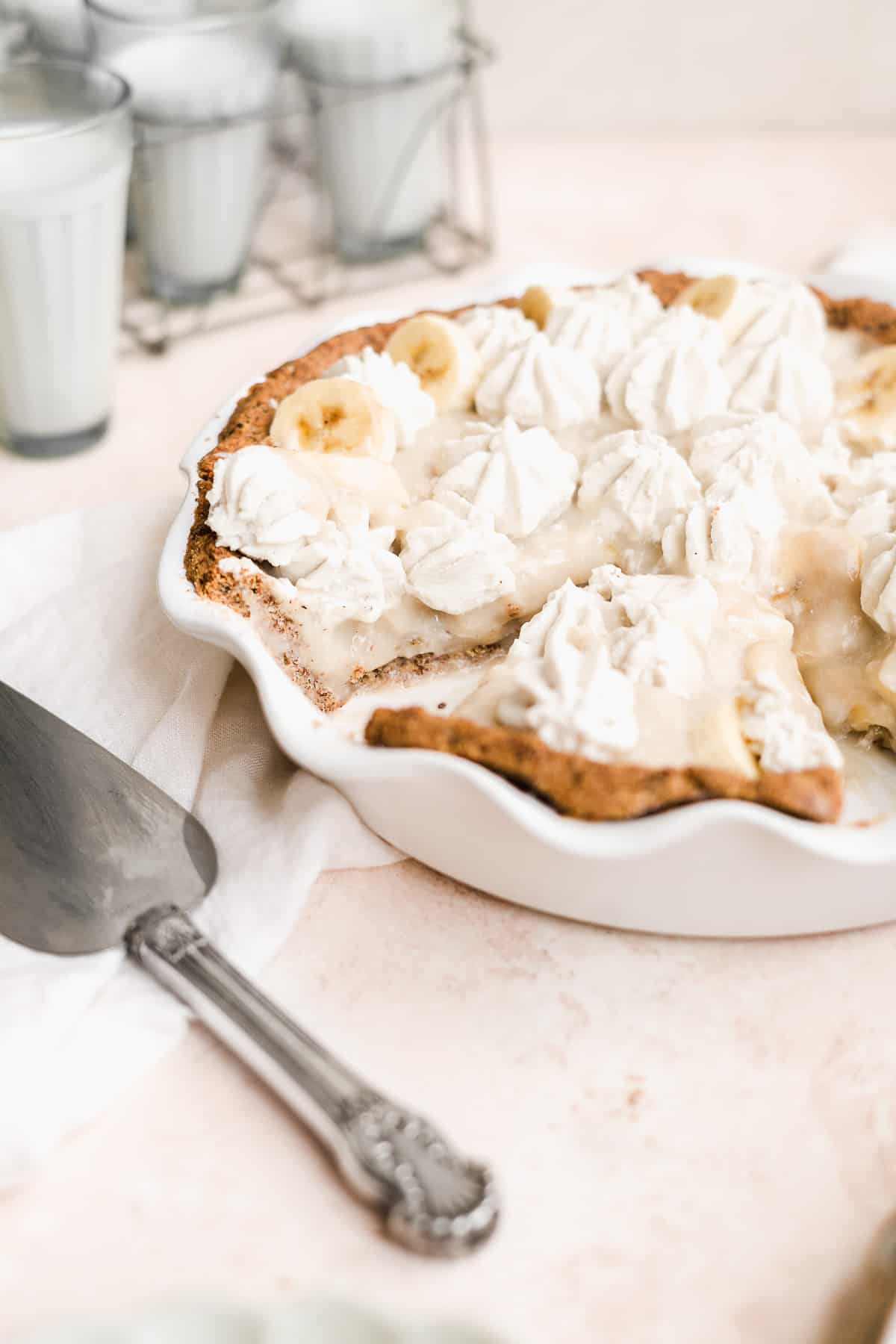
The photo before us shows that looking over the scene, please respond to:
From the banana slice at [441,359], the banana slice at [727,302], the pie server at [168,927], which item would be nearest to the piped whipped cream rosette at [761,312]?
the banana slice at [727,302]

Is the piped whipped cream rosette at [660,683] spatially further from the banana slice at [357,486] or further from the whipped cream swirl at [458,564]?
the banana slice at [357,486]

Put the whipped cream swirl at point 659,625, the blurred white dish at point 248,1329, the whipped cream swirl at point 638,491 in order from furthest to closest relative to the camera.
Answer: the whipped cream swirl at point 638,491
the whipped cream swirl at point 659,625
the blurred white dish at point 248,1329

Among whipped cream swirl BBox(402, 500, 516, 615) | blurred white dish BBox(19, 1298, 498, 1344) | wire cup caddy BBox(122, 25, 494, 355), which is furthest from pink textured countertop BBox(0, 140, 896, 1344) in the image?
wire cup caddy BBox(122, 25, 494, 355)

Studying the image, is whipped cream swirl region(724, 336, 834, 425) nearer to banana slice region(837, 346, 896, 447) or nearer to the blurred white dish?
banana slice region(837, 346, 896, 447)

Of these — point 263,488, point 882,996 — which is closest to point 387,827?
point 263,488

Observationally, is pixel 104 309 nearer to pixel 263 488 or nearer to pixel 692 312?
pixel 263 488

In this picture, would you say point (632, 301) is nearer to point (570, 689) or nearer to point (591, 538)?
point (591, 538)

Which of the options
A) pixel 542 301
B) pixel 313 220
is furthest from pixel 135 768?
pixel 313 220

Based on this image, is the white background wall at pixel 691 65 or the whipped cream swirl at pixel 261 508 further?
the white background wall at pixel 691 65

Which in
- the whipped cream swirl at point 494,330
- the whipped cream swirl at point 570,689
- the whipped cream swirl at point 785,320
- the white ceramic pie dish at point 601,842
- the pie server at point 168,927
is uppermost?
the whipped cream swirl at point 785,320
